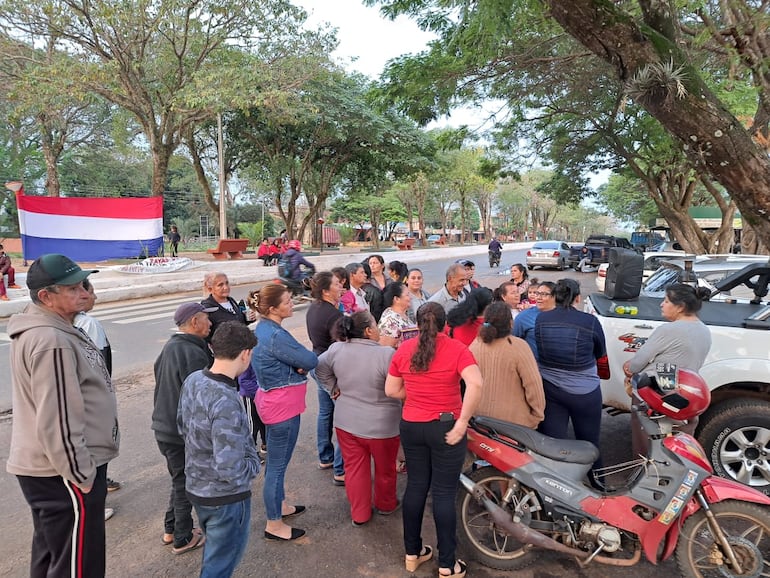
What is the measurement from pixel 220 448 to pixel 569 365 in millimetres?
2291

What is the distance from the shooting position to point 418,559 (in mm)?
2746

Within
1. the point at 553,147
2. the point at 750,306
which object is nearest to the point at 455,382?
the point at 750,306

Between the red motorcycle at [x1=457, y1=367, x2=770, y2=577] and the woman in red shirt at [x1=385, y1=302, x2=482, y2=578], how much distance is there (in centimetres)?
21

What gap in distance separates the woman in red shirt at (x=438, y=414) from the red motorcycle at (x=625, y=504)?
213mm

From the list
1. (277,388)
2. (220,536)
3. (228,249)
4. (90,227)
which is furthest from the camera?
(228,249)

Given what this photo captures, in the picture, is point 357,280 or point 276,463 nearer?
point 276,463

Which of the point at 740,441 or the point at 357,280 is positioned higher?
the point at 357,280

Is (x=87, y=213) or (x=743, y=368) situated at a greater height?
(x=87, y=213)

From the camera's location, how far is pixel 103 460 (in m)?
2.18

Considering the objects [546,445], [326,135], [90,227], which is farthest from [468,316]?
[326,135]

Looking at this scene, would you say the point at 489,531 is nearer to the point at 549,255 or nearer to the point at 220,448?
the point at 220,448

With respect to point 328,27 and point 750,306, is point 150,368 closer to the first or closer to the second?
point 750,306

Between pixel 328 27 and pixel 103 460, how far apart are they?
59.7 feet

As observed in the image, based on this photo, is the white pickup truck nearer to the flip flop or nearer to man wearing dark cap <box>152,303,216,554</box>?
the flip flop
